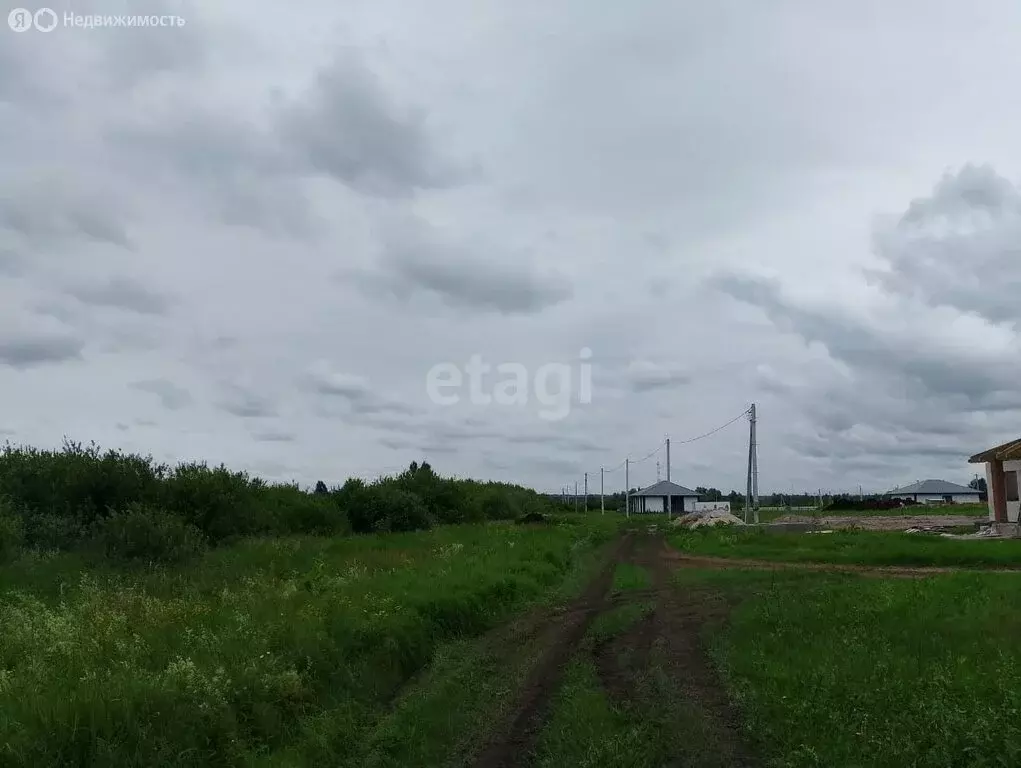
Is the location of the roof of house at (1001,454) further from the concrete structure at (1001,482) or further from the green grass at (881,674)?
the green grass at (881,674)

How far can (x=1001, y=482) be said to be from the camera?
1481 inches

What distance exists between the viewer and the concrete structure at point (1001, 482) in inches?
1437

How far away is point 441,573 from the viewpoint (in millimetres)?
18094

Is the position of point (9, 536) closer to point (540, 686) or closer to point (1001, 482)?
point (540, 686)

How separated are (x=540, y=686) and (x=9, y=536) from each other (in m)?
14.6

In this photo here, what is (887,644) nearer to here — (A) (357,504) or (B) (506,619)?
(B) (506,619)

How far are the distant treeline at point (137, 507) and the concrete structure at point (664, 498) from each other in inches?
3272

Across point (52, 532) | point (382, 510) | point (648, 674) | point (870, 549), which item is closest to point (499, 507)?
point (382, 510)

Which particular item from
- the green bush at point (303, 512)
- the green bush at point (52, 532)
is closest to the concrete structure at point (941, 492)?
the green bush at point (303, 512)

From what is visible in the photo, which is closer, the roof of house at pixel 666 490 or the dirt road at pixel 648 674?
the dirt road at pixel 648 674

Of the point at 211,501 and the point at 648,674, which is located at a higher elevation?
the point at 211,501

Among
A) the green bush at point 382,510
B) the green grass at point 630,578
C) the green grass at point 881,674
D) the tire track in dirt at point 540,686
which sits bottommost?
the green grass at point 630,578

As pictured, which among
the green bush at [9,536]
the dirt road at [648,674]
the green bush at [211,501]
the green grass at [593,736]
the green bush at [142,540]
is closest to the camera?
the green grass at [593,736]

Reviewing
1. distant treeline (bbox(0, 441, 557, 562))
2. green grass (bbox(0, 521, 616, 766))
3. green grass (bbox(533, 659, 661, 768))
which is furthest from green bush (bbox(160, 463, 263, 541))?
green grass (bbox(533, 659, 661, 768))
